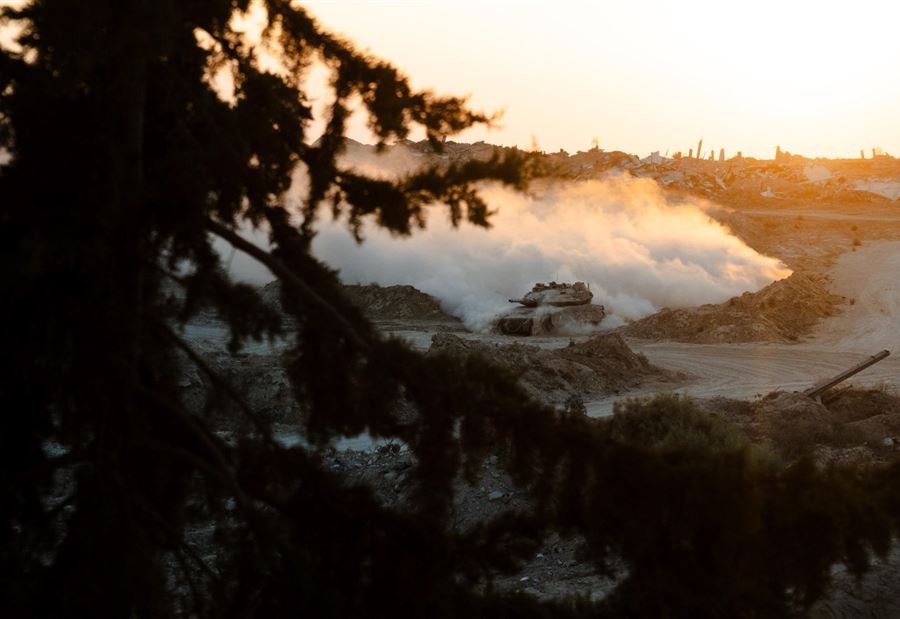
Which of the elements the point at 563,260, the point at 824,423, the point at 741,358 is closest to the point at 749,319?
the point at 741,358

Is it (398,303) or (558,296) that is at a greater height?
(558,296)

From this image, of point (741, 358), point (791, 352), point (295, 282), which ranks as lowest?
point (741, 358)

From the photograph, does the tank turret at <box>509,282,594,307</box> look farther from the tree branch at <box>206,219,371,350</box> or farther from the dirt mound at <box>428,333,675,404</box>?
the tree branch at <box>206,219,371,350</box>

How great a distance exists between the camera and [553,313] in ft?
102

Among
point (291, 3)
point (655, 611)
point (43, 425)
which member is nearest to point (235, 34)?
point (291, 3)

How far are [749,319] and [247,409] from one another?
2792cm

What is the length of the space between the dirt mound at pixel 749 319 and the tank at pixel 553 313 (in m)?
1.62

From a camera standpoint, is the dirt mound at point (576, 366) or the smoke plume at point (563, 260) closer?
the dirt mound at point (576, 366)

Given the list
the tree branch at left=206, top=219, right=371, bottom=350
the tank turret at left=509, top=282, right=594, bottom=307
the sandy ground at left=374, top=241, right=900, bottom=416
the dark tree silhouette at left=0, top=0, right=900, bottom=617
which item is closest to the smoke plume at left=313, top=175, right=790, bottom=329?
the tank turret at left=509, top=282, right=594, bottom=307

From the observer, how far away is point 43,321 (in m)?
3.61

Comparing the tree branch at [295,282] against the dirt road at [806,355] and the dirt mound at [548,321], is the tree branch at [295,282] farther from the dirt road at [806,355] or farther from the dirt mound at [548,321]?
the dirt mound at [548,321]

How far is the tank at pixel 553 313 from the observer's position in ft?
100

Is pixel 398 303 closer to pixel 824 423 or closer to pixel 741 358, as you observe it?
pixel 741 358

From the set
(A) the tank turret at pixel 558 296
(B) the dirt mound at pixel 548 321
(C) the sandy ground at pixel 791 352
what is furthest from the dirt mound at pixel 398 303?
(B) the dirt mound at pixel 548 321
